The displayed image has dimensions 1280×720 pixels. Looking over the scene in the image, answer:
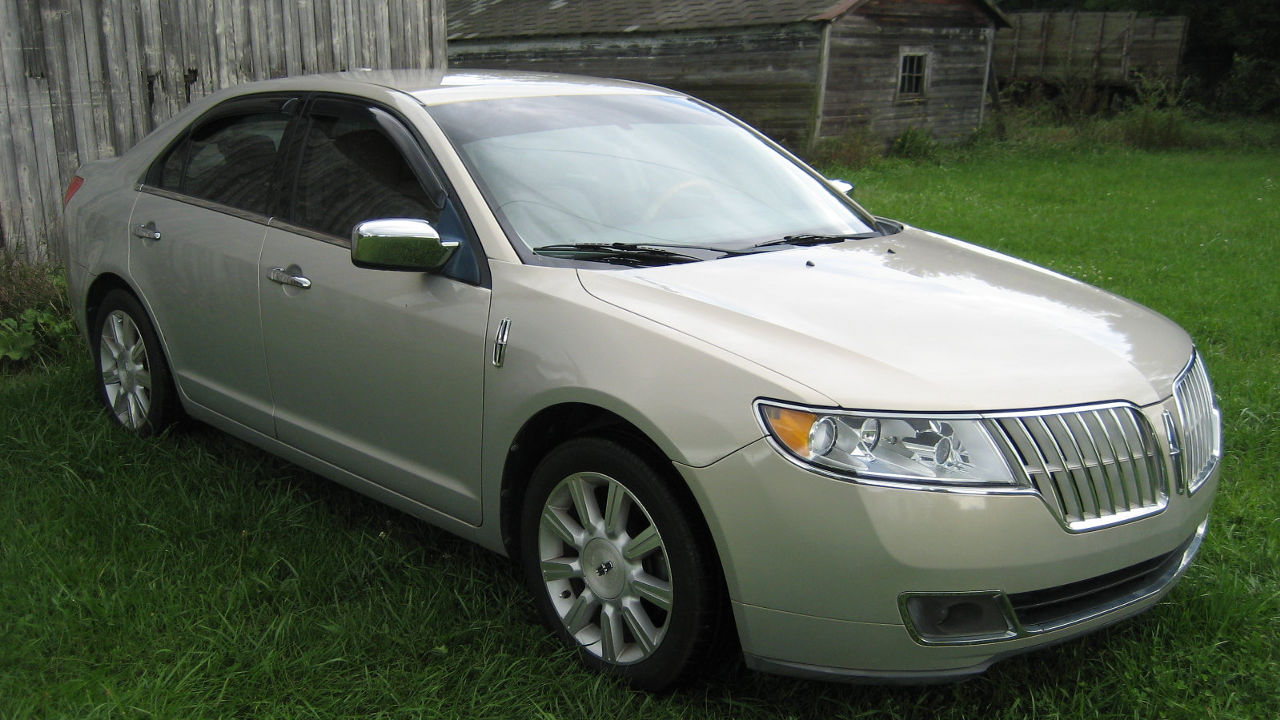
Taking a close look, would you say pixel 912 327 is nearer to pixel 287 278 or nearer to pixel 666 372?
pixel 666 372

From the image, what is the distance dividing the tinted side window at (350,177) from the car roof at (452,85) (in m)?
0.13

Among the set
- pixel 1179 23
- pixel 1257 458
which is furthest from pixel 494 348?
pixel 1179 23

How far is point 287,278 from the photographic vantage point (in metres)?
3.77

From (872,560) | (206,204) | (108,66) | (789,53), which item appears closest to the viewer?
(872,560)

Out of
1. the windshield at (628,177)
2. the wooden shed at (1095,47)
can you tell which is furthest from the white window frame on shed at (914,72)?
the windshield at (628,177)

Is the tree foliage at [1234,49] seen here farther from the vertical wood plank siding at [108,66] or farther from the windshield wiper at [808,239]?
the windshield wiper at [808,239]

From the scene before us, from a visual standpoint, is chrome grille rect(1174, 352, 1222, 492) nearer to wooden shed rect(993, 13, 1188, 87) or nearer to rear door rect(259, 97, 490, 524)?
rear door rect(259, 97, 490, 524)

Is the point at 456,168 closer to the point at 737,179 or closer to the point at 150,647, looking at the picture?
the point at 737,179

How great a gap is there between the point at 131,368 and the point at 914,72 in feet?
64.2

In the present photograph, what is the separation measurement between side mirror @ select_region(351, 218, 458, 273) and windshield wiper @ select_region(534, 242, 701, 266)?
0.98 ft

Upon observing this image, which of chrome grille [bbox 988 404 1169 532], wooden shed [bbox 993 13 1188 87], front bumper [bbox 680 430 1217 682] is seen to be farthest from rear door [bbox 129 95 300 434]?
wooden shed [bbox 993 13 1188 87]

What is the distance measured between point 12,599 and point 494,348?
172 cm

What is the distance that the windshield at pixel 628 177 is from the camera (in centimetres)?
346

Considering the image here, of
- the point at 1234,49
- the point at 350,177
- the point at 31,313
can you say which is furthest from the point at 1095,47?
the point at 350,177
